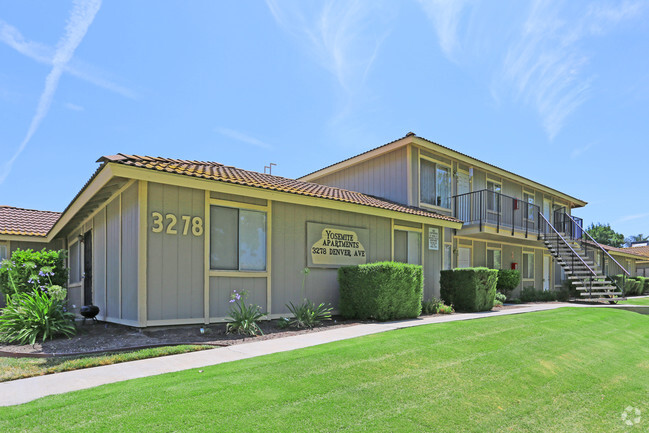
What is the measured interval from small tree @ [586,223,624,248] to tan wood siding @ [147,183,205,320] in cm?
6553

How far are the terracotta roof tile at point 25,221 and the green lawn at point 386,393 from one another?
12520 millimetres

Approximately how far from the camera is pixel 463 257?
17.4 meters

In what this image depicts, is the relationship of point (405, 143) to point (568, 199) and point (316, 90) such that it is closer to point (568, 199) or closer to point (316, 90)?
point (316, 90)

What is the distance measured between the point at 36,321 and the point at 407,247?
942cm

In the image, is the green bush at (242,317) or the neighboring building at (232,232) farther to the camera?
the green bush at (242,317)

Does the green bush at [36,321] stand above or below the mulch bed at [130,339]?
above

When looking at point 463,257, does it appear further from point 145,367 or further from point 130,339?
point 145,367

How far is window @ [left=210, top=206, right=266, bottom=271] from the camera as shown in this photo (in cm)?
849

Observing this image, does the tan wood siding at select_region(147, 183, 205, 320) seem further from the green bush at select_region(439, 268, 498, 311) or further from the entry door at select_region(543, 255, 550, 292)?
the entry door at select_region(543, 255, 550, 292)

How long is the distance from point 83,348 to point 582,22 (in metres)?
14.5

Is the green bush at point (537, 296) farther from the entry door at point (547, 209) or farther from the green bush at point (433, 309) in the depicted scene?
the green bush at point (433, 309)

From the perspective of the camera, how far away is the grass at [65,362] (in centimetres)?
515

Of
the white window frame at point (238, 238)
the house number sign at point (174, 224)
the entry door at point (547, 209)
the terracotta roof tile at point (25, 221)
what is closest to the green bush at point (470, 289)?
the white window frame at point (238, 238)

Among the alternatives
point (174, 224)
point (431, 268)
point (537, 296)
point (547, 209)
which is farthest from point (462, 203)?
point (174, 224)
